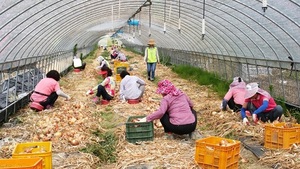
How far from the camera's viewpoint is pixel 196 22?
16578 mm

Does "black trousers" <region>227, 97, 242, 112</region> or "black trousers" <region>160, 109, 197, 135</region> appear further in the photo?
"black trousers" <region>227, 97, 242, 112</region>

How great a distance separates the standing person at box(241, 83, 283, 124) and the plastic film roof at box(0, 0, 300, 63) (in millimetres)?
1846

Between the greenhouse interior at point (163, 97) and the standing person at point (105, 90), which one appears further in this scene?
the standing person at point (105, 90)

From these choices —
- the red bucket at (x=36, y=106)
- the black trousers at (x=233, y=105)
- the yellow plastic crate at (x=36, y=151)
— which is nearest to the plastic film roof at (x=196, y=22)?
the black trousers at (x=233, y=105)

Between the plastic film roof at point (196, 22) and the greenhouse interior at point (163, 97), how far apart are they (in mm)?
43

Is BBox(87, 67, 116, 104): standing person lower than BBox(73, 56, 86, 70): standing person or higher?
lower

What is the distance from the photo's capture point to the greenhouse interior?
5.25m

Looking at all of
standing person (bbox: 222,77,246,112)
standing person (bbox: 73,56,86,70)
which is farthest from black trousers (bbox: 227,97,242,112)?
standing person (bbox: 73,56,86,70)

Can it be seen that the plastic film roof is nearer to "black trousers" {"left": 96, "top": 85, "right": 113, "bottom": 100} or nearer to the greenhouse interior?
the greenhouse interior

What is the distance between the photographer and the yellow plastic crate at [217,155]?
4.53 meters

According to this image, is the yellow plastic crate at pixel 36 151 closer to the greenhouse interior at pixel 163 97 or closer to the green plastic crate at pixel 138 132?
the greenhouse interior at pixel 163 97

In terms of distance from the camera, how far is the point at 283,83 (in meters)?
9.24

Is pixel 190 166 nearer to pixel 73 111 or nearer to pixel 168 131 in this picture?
pixel 168 131

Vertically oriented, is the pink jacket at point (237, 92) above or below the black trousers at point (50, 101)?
above
